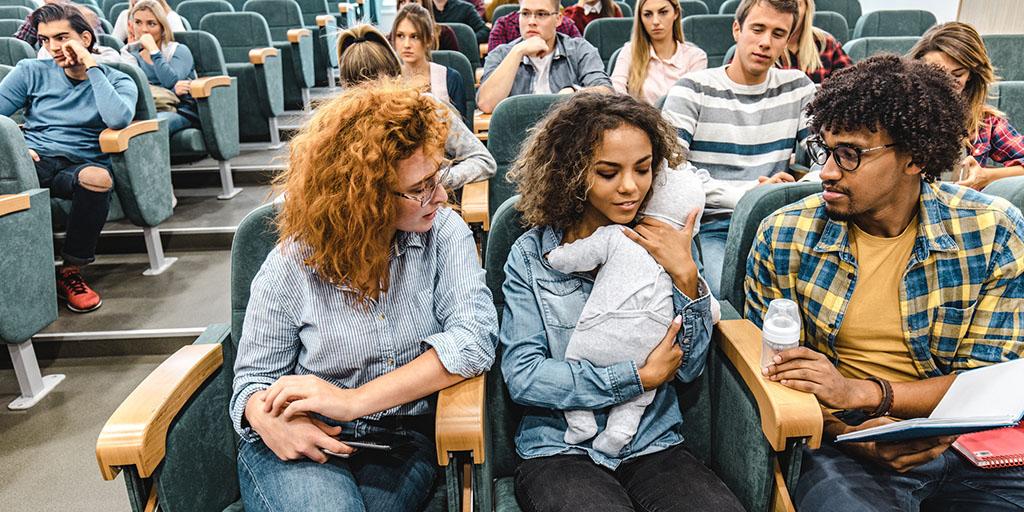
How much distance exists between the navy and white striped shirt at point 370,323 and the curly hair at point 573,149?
6.5 inches

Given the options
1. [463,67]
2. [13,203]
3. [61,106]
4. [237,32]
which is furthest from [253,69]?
[13,203]

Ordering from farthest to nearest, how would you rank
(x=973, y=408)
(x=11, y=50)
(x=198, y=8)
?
(x=198, y=8) → (x=11, y=50) → (x=973, y=408)

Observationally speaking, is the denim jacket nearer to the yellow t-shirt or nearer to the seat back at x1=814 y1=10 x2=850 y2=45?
the yellow t-shirt

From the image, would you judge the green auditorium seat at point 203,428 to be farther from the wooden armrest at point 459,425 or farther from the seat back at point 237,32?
the seat back at point 237,32

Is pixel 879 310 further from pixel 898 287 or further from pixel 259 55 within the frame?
pixel 259 55

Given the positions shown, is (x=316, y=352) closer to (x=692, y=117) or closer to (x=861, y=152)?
(x=861, y=152)

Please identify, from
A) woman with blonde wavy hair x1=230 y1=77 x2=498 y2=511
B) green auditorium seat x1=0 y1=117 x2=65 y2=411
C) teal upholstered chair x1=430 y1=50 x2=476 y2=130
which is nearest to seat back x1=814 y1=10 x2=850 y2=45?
teal upholstered chair x1=430 y1=50 x2=476 y2=130

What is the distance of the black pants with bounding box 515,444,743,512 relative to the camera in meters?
1.05

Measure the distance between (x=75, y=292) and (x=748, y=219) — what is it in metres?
2.49

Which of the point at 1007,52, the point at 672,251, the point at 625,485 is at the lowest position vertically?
the point at 625,485

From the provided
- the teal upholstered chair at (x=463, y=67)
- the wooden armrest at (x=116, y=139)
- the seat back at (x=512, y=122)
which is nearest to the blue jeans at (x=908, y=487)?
the seat back at (x=512, y=122)

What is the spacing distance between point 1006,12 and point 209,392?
4.47 metres

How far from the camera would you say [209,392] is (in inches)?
47.2

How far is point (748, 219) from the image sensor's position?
4.39 ft
